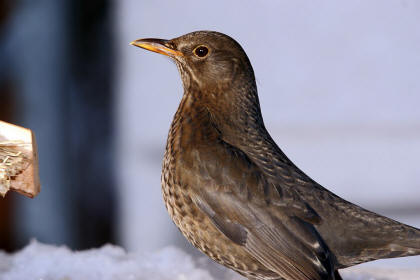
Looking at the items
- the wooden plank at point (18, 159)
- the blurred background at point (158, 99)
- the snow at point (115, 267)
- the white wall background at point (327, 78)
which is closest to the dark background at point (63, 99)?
the blurred background at point (158, 99)

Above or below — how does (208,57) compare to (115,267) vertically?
above

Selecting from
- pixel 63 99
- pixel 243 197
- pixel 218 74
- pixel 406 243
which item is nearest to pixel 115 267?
pixel 243 197

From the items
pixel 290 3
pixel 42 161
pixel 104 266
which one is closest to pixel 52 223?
pixel 42 161

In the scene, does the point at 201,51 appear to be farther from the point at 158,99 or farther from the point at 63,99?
the point at 63,99

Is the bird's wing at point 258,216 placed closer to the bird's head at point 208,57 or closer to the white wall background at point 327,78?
the bird's head at point 208,57

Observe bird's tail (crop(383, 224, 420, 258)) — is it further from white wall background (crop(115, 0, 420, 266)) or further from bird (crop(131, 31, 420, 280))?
white wall background (crop(115, 0, 420, 266))

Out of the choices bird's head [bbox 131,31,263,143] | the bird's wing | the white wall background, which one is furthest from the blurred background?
the bird's wing
